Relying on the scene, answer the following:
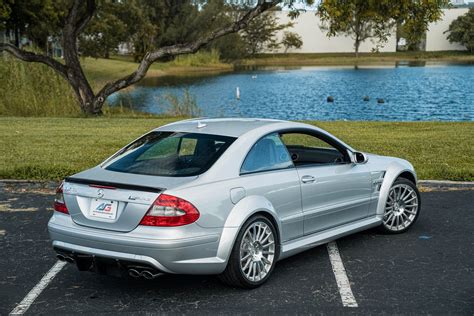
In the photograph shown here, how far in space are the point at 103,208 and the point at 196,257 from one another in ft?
2.76

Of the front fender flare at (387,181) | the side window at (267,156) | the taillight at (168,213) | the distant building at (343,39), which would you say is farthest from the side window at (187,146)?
the distant building at (343,39)

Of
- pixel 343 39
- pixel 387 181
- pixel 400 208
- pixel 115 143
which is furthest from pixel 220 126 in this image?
pixel 343 39

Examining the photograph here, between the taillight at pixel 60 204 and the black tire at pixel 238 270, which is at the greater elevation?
the taillight at pixel 60 204

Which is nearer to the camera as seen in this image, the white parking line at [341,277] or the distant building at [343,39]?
the white parking line at [341,277]

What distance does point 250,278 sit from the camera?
5570 millimetres

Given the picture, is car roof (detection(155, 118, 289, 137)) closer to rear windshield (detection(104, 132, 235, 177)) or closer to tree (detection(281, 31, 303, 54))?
rear windshield (detection(104, 132, 235, 177))

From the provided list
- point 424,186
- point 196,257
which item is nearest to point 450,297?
point 196,257

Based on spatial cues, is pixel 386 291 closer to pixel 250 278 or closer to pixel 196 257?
pixel 250 278

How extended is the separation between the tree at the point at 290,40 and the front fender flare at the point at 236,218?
133661 mm

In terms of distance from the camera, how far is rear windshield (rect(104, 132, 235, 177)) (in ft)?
18.5

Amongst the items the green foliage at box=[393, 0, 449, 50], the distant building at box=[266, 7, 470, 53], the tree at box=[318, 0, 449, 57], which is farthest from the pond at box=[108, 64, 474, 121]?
the distant building at box=[266, 7, 470, 53]

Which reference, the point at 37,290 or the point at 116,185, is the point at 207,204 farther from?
the point at 37,290

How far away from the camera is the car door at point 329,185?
6230 mm

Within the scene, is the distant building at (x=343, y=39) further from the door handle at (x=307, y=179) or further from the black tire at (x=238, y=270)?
the black tire at (x=238, y=270)
